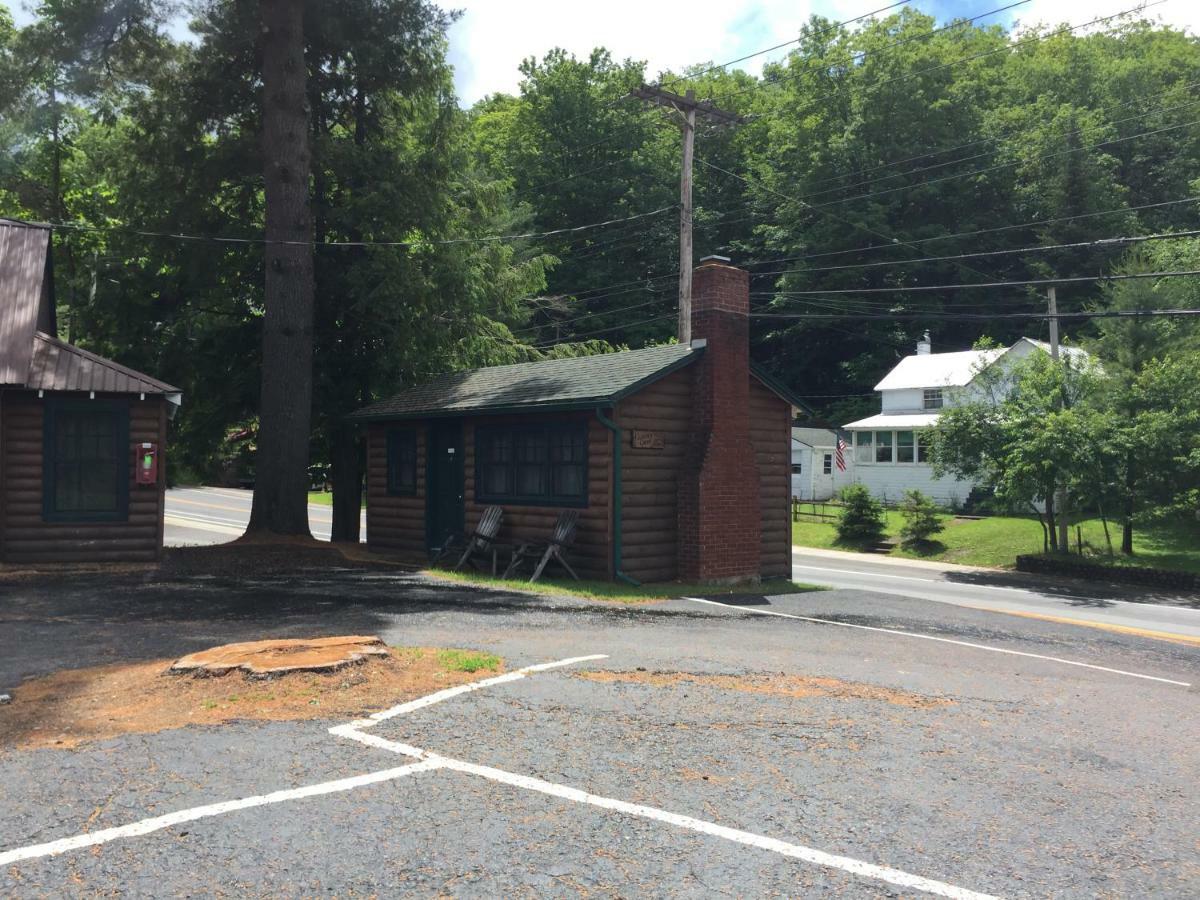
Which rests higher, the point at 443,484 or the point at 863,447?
the point at 863,447

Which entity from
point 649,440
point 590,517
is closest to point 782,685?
point 590,517

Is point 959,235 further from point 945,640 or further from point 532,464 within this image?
point 945,640

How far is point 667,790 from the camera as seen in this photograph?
5195mm

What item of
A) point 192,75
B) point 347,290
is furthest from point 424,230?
point 192,75

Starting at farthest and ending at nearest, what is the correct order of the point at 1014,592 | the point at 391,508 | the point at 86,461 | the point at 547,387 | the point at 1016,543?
the point at 1016,543 < the point at 1014,592 < the point at 391,508 < the point at 547,387 < the point at 86,461

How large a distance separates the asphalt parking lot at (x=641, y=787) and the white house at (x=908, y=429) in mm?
31433

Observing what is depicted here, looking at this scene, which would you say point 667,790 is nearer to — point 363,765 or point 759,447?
point 363,765

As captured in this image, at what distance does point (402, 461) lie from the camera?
1992cm

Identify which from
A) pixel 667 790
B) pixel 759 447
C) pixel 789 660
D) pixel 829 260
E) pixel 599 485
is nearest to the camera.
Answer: pixel 667 790

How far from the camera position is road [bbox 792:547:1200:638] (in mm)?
17672

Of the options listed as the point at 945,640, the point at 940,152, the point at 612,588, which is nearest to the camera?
the point at 945,640

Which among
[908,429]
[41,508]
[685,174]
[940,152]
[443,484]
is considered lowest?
[41,508]

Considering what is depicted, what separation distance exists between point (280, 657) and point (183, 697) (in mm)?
928

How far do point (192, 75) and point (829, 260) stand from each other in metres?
39.5
